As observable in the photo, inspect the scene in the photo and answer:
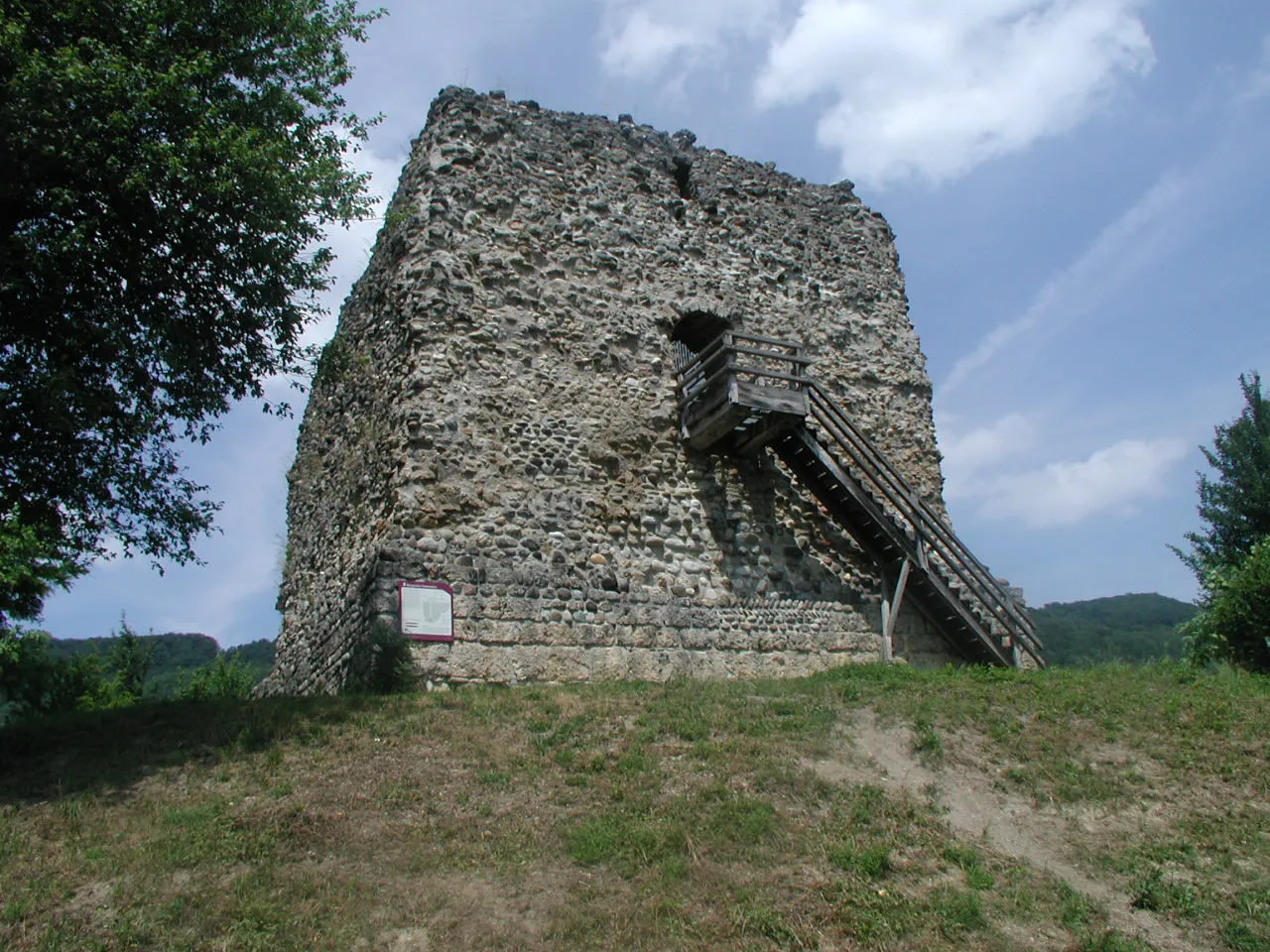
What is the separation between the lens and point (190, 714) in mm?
9766

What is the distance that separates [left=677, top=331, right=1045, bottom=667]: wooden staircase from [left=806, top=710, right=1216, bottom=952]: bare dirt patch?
4.75m

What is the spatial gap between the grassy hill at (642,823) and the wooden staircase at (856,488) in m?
3.59

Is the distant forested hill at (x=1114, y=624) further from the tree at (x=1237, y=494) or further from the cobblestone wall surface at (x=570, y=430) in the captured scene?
the cobblestone wall surface at (x=570, y=430)

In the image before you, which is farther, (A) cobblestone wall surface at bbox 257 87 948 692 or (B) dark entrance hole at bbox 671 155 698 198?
(B) dark entrance hole at bbox 671 155 698 198

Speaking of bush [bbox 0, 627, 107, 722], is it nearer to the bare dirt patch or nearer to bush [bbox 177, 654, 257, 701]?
bush [bbox 177, 654, 257, 701]

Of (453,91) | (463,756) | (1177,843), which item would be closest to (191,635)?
(453,91)

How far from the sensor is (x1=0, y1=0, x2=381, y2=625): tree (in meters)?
9.58

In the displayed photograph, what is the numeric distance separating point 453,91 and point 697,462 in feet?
20.9

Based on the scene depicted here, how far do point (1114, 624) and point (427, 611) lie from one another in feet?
204

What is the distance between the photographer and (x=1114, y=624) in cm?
6378

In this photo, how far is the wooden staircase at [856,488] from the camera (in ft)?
45.8

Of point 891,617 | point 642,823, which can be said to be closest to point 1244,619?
point 891,617

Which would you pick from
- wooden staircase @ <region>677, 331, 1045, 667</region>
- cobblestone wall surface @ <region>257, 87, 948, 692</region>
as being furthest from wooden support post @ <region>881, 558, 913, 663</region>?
cobblestone wall surface @ <region>257, 87, 948, 692</region>

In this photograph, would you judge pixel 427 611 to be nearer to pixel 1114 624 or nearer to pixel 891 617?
pixel 891 617
